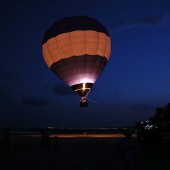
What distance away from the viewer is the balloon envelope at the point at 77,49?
3388cm

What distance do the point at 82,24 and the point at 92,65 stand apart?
381cm

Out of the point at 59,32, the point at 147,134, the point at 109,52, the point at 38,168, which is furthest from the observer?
the point at 109,52

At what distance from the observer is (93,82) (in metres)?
35.2

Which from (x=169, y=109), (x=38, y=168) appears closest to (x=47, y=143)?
(x=38, y=168)

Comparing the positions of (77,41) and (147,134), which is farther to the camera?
(77,41)

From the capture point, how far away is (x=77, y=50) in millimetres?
34125

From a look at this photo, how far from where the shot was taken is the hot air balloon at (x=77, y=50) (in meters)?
33.9

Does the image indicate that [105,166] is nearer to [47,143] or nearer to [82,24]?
[47,143]

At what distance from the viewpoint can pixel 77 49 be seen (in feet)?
112

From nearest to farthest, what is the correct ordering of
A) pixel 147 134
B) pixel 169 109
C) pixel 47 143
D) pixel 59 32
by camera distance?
pixel 147 134 < pixel 47 143 < pixel 59 32 < pixel 169 109

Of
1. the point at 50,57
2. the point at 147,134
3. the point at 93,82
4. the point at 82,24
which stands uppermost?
the point at 82,24

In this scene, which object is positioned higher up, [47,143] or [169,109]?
[169,109]

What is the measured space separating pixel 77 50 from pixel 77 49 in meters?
0.09

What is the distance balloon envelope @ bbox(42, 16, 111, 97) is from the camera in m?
33.9
